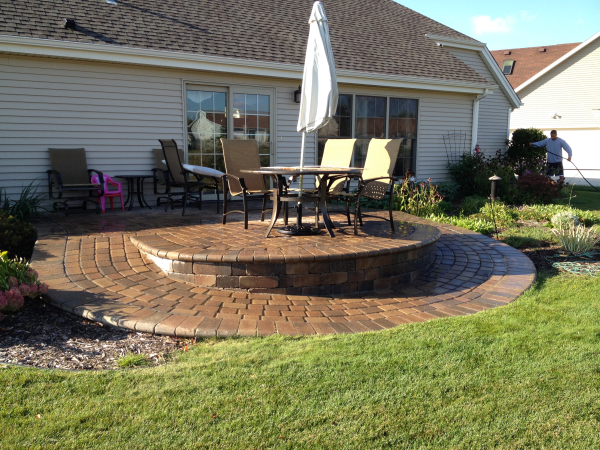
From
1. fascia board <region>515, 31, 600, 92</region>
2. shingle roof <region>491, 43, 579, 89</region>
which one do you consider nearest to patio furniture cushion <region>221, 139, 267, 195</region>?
fascia board <region>515, 31, 600, 92</region>

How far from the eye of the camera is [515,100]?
47.9ft

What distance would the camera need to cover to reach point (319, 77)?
5.05 meters

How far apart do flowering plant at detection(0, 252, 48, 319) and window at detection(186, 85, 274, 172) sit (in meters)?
4.86

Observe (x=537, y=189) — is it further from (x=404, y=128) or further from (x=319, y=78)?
(x=319, y=78)

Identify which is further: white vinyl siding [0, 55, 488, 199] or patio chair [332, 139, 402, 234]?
white vinyl siding [0, 55, 488, 199]

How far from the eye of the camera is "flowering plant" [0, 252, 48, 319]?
11.0ft

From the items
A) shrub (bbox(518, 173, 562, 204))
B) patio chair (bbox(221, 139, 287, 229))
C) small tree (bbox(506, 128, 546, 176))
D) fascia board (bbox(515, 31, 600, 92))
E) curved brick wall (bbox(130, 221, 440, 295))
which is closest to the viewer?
curved brick wall (bbox(130, 221, 440, 295))

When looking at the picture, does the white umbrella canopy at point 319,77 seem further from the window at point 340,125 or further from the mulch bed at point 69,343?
the window at point 340,125

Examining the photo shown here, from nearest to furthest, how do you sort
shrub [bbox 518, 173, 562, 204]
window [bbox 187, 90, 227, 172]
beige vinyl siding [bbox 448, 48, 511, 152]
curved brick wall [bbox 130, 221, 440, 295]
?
1. curved brick wall [bbox 130, 221, 440, 295]
2. window [bbox 187, 90, 227, 172]
3. shrub [bbox 518, 173, 562, 204]
4. beige vinyl siding [bbox 448, 48, 511, 152]

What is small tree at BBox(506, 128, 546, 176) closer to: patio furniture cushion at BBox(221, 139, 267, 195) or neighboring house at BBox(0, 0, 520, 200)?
neighboring house at BBox(0, 0, 520, 200)

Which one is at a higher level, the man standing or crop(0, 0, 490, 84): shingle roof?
crop(0, 0, 490, 84): shingle roof

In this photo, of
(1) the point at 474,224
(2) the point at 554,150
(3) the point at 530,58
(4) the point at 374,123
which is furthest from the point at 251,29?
(3) the point at 530,58

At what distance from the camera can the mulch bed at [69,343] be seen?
2805mm

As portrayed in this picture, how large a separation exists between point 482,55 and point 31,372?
45.8 feet
